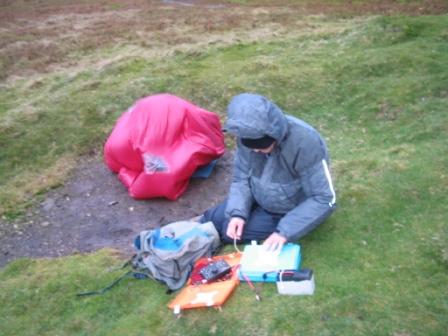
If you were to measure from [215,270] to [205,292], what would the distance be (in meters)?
0.19

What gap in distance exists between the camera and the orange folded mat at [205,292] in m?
3.73

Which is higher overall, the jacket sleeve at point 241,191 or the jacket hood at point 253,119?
the jacket hood at point 253,119

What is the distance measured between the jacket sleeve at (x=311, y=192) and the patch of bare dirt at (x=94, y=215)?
1876 millimetres

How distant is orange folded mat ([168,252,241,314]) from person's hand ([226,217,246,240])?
0.22m

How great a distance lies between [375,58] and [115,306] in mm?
6423

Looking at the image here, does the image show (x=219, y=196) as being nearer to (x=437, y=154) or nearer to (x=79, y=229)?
(x=79, y=229)

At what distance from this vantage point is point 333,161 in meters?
5.99

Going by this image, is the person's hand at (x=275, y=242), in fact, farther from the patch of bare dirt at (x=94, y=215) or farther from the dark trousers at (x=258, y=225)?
the patch of bare dirt at (x=94, y=215)

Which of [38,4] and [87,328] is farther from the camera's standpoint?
[38,4]

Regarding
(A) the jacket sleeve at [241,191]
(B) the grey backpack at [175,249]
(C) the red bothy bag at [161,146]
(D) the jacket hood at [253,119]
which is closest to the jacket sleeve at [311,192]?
(D) the jacket hood at [253,119]

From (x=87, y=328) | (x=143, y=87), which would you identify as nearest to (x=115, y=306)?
(x=87, y=328)

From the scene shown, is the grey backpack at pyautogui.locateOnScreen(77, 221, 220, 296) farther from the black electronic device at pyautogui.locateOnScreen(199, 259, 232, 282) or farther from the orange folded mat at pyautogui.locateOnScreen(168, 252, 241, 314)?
the black electronic device at pyautogui.locateOnScreen(199, 259, 232, 282)

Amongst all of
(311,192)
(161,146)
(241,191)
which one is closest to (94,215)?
(161,146)

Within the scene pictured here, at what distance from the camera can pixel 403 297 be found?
3.57 meters
